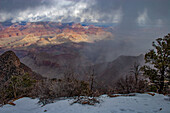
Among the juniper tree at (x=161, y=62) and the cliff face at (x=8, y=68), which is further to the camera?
the cliff face at (x=8, y=68)

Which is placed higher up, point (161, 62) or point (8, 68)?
point (161, 62)

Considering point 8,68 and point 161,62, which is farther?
point 8,68

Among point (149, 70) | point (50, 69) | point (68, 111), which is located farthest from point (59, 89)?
point (50, 69)

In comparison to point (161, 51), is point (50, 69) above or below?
below

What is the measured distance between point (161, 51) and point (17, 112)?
1469cm

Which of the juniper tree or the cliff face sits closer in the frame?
the juniper tree

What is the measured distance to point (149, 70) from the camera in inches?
560

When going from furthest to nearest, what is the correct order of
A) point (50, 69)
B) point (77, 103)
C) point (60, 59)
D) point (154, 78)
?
point (60, 59), point (50, 69), point (154, 78), point (77, 103)

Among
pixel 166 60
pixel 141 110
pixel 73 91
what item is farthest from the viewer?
pixel 166 60

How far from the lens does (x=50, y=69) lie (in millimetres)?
118938

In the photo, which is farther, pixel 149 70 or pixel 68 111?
pixel 149 70

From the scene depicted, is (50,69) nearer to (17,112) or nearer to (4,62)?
(4,62)

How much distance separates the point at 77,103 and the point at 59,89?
353 centimetres

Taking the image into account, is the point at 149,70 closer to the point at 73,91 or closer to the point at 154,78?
the point at 154,78
